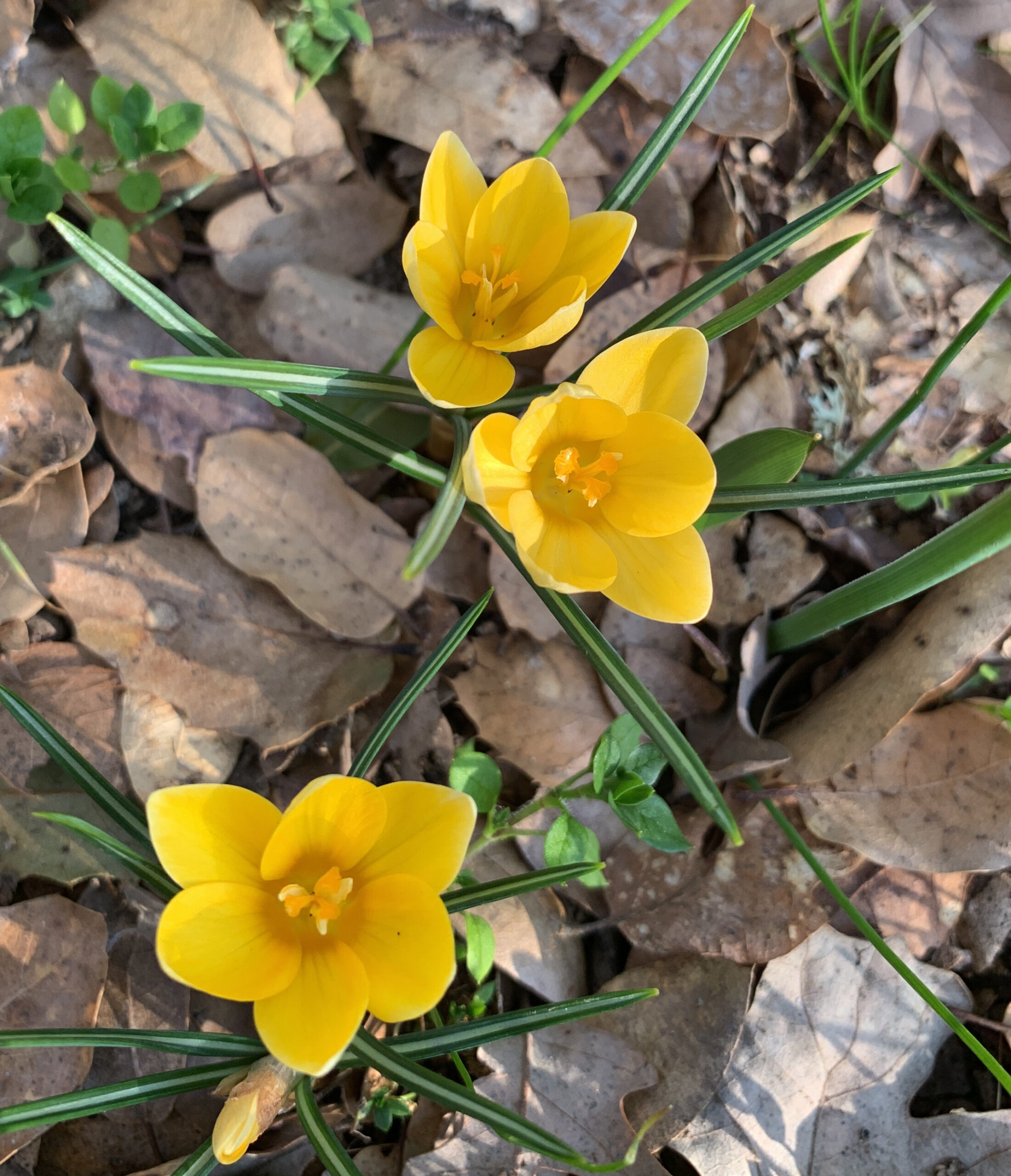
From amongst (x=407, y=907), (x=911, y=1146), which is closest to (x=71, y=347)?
(x=407, y=907)

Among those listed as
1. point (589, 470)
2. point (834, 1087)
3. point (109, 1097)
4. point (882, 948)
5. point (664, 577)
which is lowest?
point (834, 1087)

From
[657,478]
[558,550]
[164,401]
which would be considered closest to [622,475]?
[657,478]

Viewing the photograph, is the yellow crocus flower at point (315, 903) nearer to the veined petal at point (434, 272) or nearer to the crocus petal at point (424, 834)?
the crocus petal at point (424, 834)

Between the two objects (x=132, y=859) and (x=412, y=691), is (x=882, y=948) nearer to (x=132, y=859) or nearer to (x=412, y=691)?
(x=412, y=691)

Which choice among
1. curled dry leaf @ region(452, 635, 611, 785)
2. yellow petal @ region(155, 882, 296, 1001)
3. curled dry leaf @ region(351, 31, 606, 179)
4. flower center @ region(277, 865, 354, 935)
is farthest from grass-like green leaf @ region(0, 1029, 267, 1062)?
curled dry leaf @ region(351, 31, 606, 179)

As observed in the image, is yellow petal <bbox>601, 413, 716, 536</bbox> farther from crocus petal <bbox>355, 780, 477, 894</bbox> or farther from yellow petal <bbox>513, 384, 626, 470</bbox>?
crocus petal <bbox>355, 780, 477, 894</bbox>
